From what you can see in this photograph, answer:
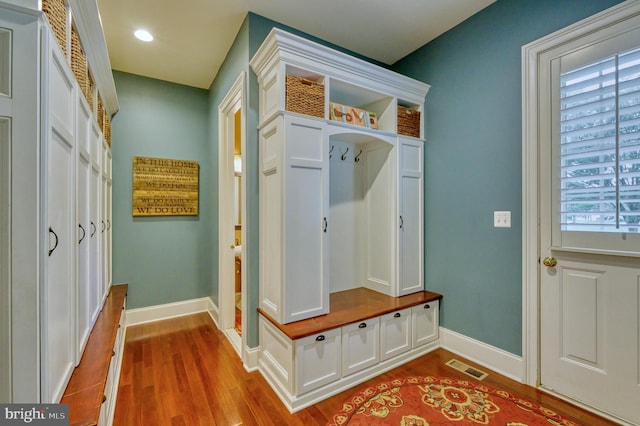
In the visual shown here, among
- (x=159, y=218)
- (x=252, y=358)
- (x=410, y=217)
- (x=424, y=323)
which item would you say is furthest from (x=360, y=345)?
(x=159, y=218)

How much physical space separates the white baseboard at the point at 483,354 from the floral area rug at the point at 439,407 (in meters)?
0.28

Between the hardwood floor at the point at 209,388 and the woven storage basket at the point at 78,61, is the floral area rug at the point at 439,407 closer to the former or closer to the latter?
the hardwood floor at the point at 209,388

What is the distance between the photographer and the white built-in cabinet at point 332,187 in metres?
2.01

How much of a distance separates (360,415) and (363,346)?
0.49 m

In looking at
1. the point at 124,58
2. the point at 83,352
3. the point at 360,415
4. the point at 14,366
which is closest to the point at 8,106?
the point at 14,366

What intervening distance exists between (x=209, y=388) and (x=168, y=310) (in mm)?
1707

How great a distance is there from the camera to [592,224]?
1.76 meters

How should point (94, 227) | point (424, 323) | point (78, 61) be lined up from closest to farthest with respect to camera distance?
1. point (78, 61)
2. point (94, 227)
3. point (424, 323)

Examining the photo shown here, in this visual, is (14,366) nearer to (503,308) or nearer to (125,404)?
(125,404)

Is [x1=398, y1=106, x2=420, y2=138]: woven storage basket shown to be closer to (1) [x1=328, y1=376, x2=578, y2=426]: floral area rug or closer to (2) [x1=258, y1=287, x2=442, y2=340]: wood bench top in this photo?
(2) [x1=258, y1=287, x2=442, y2=340]: wood bench top

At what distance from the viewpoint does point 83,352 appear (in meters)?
1.62

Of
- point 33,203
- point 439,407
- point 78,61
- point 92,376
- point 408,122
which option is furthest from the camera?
point 408,122

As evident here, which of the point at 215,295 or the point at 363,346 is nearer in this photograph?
the point at 363,346

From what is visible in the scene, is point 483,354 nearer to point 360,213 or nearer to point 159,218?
point 360,213
